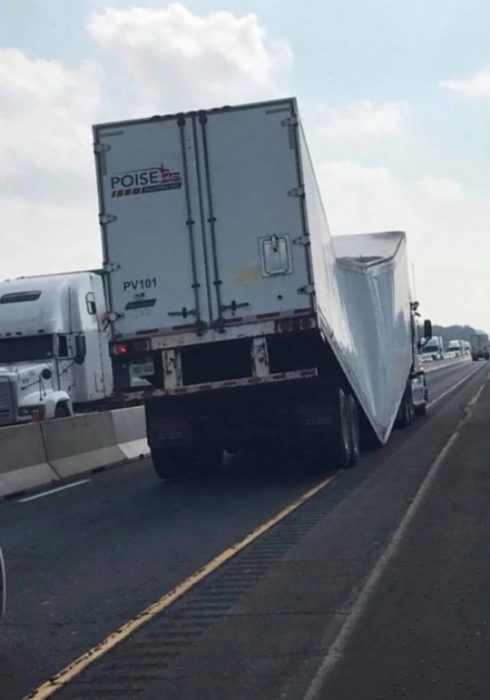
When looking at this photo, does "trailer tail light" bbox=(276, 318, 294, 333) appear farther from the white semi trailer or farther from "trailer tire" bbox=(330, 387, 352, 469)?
"trailer tire" bbox=(330, 387, 352, 469)

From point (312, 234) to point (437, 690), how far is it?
415 inches

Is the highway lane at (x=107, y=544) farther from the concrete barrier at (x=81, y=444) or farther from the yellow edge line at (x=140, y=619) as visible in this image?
the concrete barrier at (x=81, y=444)

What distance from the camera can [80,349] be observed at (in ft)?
93.4

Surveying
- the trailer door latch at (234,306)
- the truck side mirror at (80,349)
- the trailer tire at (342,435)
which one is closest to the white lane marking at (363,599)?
the trailer tire at (342,435)

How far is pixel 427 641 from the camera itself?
7.63 meters

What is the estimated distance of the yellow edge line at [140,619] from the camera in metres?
7.13

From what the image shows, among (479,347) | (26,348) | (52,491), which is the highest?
(479,347)

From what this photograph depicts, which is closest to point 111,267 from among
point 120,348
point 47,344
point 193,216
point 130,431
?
point 120,348

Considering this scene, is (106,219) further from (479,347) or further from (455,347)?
(455,347)

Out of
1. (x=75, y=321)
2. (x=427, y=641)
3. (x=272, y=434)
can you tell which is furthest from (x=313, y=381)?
(x=75, y=321)

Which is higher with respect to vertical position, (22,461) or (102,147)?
(102,147)

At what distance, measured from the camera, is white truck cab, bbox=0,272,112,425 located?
2706cm

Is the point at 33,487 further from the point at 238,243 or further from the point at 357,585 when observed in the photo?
the point at 357,585

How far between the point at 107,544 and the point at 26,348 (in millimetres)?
16151
